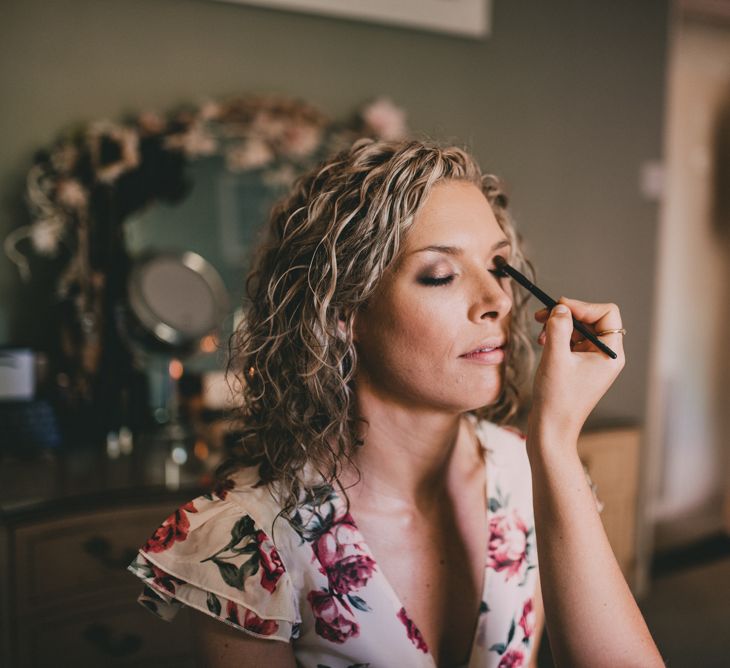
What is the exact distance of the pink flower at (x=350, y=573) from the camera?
98cm

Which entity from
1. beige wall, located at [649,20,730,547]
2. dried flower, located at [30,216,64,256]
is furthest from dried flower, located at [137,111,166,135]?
beige wall, located at [649,20,730,547]

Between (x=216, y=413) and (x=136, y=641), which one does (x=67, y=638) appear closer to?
(x=136, y=641)

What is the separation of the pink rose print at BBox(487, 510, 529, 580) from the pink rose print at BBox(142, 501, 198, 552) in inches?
18.7

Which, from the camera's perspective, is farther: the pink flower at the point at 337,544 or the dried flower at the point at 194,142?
the dried flower at the point at 194,142

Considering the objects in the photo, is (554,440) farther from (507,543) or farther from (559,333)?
(507,543)

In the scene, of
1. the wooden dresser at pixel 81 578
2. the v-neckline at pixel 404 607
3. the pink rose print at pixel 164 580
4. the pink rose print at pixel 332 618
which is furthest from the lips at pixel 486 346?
the wooden dresser at pixel 81 578

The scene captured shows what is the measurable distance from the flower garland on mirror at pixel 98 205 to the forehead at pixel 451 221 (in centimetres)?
131

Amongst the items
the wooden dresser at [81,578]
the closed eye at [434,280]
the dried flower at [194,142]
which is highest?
the dried flower at [194,142]

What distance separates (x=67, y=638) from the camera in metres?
1.55

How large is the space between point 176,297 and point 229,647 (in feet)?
4.25

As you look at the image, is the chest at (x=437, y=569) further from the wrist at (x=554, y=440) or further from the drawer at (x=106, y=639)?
the drawer at (x=106, y=639)

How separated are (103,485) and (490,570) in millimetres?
966

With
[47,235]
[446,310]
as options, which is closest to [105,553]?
[47,235]

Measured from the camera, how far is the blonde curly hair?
0.96m
